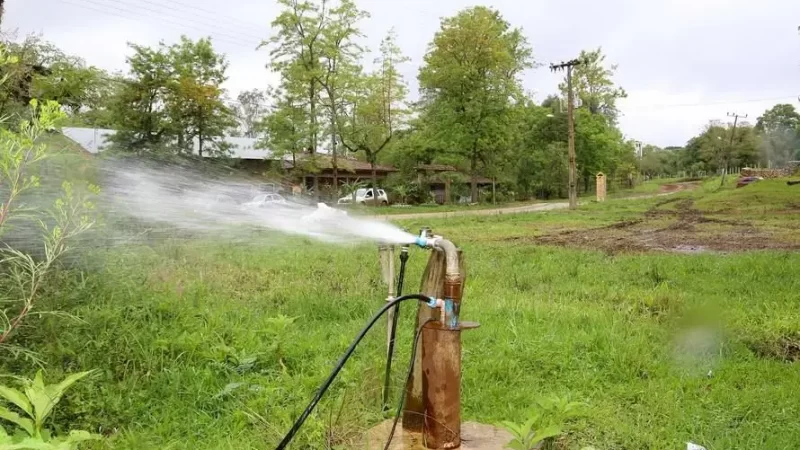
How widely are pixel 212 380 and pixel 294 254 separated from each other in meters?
5.62

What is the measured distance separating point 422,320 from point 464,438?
0.61m

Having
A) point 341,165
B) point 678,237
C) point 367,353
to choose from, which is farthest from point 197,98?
point 367,353

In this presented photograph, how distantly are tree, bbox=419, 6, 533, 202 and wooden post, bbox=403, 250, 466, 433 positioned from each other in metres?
29.3

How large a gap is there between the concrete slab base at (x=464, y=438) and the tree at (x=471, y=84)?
29.2m

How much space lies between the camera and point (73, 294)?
3.41 metres

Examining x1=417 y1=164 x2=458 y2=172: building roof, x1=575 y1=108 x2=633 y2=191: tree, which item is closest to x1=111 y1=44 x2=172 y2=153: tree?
x1=417 y1=164 x2=458 y2=172: building roof

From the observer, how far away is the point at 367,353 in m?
4.01

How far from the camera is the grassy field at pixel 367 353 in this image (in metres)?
3.02

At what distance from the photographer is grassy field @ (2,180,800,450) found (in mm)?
3021

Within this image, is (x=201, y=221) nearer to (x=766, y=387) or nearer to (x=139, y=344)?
(x=139, y=344)

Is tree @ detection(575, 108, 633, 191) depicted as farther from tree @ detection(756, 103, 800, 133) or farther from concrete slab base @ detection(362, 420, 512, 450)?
concrete slab base @ detection(362, 420, 512, 450)

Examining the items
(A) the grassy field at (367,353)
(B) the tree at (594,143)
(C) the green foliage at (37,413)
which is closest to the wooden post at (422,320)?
(A) the grassy field at (367,353)

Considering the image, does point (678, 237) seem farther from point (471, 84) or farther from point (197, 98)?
point (471, 84)

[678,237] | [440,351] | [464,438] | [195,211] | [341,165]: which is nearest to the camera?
[440,351]
